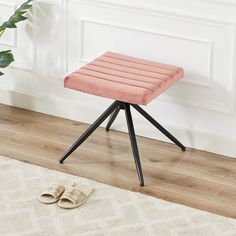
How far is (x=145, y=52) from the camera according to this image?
420 cm

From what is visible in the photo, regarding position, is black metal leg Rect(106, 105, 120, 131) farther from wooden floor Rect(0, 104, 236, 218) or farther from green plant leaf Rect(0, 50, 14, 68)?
green plant leaf Rect(0, 50, 14, 68)

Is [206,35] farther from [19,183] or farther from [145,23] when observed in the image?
[19,183]

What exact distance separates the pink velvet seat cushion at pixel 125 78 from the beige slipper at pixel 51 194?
50 centimetres

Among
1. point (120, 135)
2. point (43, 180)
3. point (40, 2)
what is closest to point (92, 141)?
point (120, 135)

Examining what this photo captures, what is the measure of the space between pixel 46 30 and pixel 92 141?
2.36ft

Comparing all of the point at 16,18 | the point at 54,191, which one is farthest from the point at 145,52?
the point at 54,191

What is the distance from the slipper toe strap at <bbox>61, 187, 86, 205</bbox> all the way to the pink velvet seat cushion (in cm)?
49

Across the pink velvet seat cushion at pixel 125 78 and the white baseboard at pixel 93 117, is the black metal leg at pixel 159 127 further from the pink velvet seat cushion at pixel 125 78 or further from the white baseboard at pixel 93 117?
the pink velvet seat cushion at pixel 125 78

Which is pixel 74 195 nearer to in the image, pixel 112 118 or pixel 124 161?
pixel 124 161

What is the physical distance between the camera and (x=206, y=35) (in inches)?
158

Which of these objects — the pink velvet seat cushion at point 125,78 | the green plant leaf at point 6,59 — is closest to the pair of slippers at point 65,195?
the pink velvet seat cushion at point 125,78

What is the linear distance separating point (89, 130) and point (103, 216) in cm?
57

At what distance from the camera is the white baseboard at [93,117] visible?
4.18 metres

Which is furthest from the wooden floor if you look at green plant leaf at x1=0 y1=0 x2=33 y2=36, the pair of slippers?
green plant leaf at x1=0 y1=0 x2=33 y2=36
